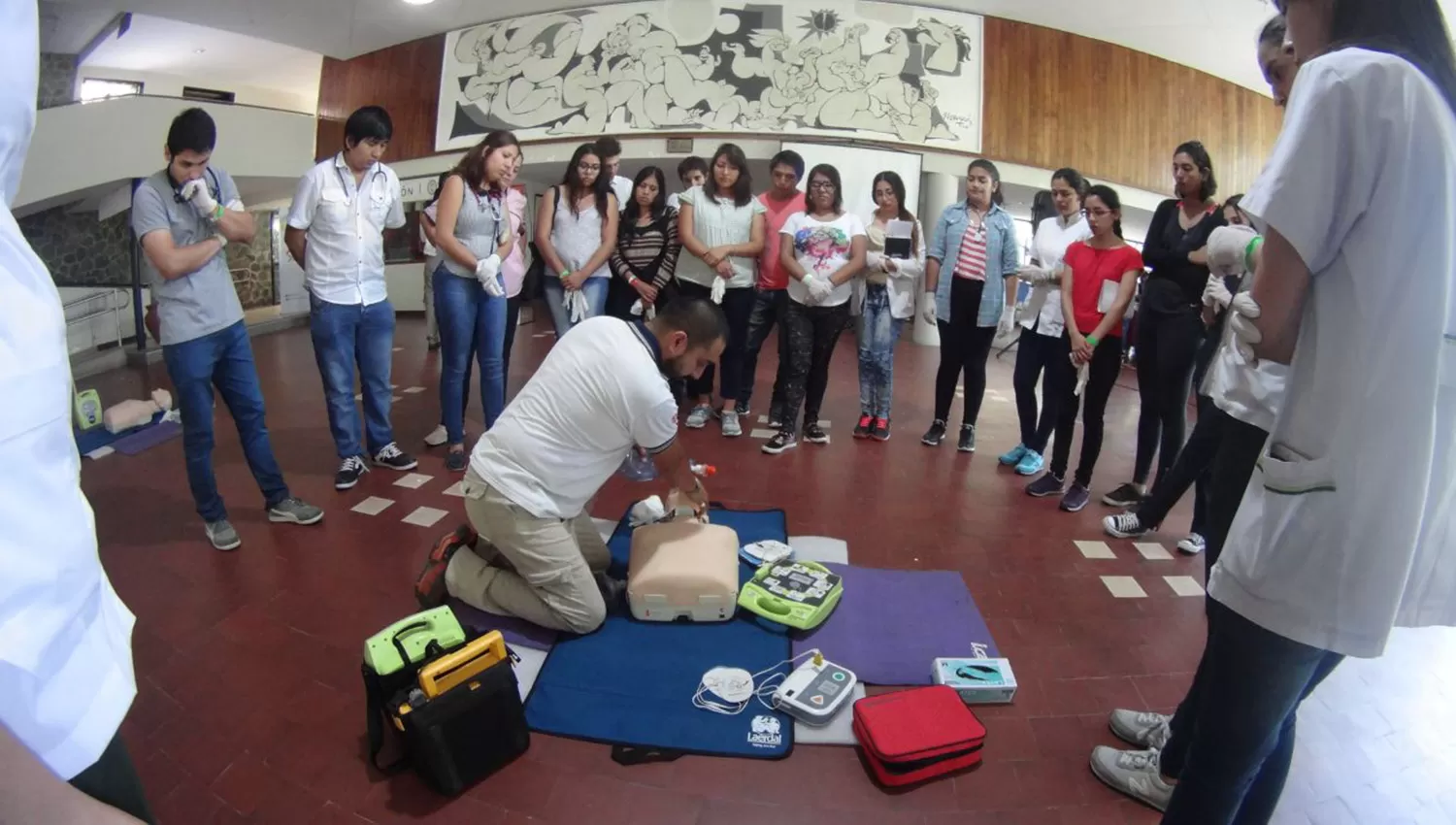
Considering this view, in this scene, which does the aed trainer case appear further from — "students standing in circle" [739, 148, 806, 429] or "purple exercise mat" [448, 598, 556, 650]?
"students standing in circle" [739, 148, 806, 429]

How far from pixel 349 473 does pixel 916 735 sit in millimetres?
2857

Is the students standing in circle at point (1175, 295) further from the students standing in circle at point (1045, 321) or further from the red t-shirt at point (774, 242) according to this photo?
the red t-shirt at point (774, 242)

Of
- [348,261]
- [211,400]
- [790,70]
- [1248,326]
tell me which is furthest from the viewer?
[790,70]

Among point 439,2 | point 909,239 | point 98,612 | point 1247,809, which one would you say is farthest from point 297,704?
point 439,2

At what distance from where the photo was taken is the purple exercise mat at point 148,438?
4.01 meters

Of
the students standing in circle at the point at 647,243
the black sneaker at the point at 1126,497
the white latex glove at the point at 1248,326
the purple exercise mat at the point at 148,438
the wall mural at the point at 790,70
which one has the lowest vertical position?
the purple exercise mat at the point at 148,438

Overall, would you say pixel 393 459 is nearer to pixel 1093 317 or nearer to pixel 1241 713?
pixel 1093 317

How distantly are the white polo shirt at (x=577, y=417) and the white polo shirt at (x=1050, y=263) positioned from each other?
91.5 inches

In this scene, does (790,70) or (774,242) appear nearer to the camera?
(774,242)

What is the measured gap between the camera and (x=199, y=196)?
269 centimetres

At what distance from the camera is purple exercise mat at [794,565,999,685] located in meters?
2.31

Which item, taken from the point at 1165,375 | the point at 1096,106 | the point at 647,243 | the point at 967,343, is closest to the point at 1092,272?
the point at 1165,375

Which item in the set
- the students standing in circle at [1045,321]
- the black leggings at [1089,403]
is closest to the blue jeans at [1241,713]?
the black leggings at [1089,403]

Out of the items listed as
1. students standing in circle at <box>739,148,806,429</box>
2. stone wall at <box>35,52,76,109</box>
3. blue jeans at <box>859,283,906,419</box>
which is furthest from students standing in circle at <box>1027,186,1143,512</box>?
stone wall at <box>35,52,76,109</box>
